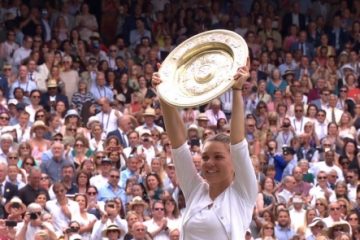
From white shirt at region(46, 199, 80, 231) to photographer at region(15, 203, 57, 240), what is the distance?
784 millimetres

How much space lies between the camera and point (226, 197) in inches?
291

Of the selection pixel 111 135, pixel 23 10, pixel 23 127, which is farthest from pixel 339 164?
pixel 23 10

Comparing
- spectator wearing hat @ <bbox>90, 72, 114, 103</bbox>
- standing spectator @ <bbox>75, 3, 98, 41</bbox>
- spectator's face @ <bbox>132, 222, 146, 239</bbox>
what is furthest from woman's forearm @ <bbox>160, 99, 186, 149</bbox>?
standing spectator @ <bbox>75, 3, 98, 41</bbox>

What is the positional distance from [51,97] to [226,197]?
12630mm

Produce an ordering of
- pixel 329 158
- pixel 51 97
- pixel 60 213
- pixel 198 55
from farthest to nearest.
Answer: pixel 51 97
pixel 329 158
pixel 60 213
pixel 198 55

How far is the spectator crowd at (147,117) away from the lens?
1572 cm

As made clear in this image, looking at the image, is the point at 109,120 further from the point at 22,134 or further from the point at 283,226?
the point at 283,226

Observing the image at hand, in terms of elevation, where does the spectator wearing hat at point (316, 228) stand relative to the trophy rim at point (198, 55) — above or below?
below

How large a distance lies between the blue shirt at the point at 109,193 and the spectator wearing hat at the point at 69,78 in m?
3.86

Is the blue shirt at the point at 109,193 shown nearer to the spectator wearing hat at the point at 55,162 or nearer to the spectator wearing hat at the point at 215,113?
the spectator wearing hat at the point at 55,162

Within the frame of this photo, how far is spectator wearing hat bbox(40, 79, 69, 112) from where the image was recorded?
768 inches

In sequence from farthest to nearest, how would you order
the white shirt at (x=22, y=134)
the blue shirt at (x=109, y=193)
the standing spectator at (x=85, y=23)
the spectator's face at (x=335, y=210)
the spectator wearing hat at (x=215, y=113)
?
the standing spectator at (x=85, y=23), the spectator wearing hat at (x=215, y=113), the white shirt at (x=22, y=134), the spectator's face at (x=335, y=210), the blue shirt at (x=109, y=193)

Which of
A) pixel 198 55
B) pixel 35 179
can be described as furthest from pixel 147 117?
pixel 198 55

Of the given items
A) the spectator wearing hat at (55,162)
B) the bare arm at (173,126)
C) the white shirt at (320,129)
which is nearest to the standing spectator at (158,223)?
the spectator wearing hat at (55,162)
